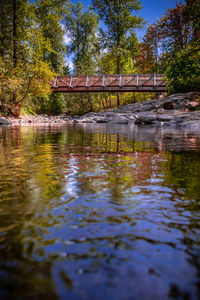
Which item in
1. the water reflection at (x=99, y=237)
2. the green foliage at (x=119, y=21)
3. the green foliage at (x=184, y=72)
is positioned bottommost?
the water reflection at (x=99, y=237)

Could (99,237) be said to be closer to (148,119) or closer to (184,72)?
(148,119)

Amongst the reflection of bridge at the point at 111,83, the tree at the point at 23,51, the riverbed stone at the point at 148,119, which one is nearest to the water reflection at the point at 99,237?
the riverbed stone at the point at 148,119

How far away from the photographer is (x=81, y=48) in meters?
33.0

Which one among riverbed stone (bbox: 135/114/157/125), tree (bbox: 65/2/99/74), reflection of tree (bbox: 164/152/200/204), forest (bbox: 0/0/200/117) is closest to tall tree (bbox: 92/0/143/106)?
forest (bbox: 0/0/200/117)

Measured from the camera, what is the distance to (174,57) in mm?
14570

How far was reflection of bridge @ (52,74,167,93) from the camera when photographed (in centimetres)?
2152

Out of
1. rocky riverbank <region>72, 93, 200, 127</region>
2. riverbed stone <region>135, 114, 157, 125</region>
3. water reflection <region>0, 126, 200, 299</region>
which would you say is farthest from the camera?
riverbed stone <region>135, 114, 157, 125</region>

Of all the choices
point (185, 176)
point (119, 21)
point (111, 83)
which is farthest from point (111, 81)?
point (185, 176)

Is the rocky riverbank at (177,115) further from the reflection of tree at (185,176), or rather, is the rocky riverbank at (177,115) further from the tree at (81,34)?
the tree at (81,34)

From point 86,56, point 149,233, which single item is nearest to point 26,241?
point 149,233

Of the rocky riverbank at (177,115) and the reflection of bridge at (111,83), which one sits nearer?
the rocky riverbank at (177,115)

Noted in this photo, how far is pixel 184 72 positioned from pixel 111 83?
31.9 ft

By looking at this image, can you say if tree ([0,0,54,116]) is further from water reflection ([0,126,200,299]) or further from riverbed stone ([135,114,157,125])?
water reflection ([0,126,200,299])

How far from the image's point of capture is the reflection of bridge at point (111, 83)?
2152 centimetres
